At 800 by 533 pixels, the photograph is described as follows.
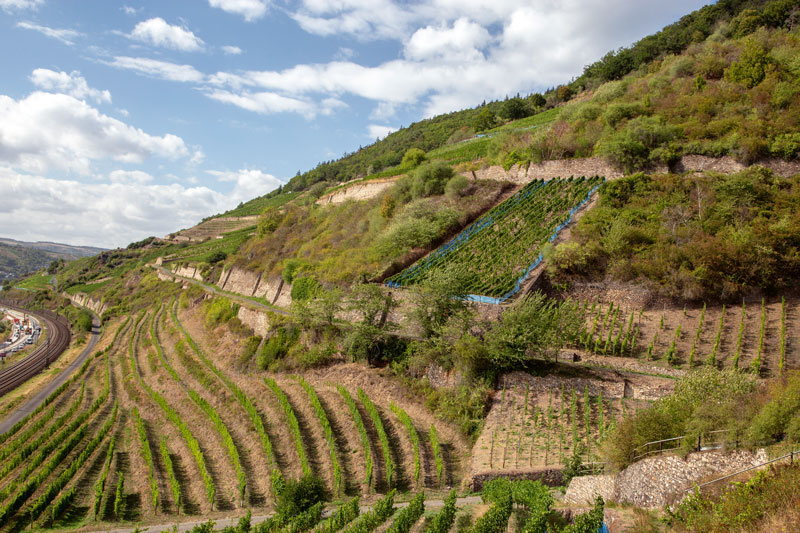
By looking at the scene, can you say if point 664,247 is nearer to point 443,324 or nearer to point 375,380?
point 443,324

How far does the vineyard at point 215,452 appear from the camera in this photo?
1608 cm

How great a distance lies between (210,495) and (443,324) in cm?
1201

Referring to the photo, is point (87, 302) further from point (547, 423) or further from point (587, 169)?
point (547, 423)

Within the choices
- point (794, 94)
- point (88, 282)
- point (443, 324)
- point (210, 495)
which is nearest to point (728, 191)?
point (794, 94)

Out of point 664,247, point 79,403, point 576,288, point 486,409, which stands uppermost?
point 664,247

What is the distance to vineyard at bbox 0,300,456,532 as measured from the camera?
16078 mm

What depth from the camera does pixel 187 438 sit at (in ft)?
71.1

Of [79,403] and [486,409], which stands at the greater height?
[486,409]

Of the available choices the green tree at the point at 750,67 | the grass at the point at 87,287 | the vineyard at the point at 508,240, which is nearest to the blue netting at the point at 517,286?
the vineyard at the point at 508,240

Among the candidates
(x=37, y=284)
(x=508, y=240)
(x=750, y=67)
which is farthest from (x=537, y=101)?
(x=37, y=284)

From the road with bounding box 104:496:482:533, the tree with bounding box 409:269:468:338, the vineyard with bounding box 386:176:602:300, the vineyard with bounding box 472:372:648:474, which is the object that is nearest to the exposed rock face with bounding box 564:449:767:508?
the vineyard with bounding box 472:372:648:474

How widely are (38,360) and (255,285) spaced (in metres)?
26.9

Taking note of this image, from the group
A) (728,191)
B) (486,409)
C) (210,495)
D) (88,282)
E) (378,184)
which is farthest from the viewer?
(88,282)

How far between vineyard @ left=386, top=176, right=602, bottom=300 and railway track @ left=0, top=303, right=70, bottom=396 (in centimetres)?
3604
